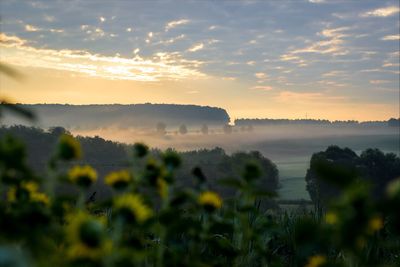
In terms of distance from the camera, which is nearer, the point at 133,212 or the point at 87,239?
the point at 87,239

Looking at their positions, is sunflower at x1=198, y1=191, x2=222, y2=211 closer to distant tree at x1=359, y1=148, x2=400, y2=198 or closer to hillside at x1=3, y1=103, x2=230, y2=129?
distant tree at x1=359, y1=148, x2=400, y2=198

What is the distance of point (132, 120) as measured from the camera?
586 ft

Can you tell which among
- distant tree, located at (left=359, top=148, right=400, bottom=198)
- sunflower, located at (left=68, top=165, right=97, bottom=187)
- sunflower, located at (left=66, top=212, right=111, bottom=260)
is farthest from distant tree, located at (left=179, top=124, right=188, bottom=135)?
sunflower, located at (left=66, top=212, right=111, bottom=260)

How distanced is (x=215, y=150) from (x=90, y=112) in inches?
3832

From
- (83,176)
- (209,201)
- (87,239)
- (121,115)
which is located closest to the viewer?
(87,239)

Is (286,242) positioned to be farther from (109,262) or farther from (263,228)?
(109,262)

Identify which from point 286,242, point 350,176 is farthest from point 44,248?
point 286,242

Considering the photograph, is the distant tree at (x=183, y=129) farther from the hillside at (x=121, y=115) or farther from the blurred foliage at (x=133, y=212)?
the blurred foliage at (x=133, y=212)

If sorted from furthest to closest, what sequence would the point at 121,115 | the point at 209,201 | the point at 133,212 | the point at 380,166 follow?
the point at 121,115 < the point at 380,166 < the point at 209,201 < the point at 133,212

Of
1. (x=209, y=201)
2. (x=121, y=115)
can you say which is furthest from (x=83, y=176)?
(x=121, y=115)

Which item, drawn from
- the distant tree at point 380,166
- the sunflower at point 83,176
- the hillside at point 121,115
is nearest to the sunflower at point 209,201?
the sunflower at point 83,176

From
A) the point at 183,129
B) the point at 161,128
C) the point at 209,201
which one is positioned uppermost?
the point at 161,128

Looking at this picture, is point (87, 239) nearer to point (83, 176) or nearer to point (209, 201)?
point (83, 176)

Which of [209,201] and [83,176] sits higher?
[83,176]
